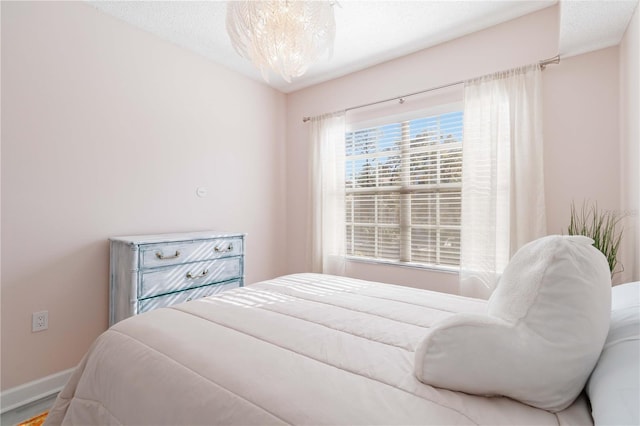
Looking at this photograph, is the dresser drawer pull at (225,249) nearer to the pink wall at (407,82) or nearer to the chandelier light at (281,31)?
the pink wall at (407,82)

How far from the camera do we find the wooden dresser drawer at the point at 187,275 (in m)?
2.21

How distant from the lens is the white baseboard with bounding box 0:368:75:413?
6.42 feet

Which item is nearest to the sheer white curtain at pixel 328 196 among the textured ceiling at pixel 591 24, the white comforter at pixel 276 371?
the white comforter at pixel 276 371

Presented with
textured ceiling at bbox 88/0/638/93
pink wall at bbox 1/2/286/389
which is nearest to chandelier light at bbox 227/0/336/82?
textured ceiling at bbox 88/0/638/93

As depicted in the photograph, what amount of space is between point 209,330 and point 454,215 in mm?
2305

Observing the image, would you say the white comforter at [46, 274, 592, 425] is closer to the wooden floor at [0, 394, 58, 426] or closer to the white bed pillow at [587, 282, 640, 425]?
the white bed pillow at [587, 282, 640, 425]

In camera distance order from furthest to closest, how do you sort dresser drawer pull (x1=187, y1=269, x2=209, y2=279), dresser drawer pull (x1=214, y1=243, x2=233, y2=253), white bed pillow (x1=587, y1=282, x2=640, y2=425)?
dresser drawer pull (x1=214, y1=243, x2=233, y2=253)
dresser drawer pull (x1=187, y1=269, x2=209, y2=279)
white bed pillow (x1=587, y1=282, x2=640, y2=425)

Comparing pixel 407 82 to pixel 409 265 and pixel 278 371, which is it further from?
pixel 278 371

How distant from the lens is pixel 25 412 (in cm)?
195

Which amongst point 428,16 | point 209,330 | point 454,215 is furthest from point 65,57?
point 454,215

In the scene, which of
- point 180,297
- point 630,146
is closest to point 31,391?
point 180,297

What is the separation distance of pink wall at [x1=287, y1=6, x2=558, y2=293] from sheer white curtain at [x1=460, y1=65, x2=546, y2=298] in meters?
0.18

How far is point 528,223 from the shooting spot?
7.57 ft

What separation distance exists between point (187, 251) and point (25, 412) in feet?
4.36
